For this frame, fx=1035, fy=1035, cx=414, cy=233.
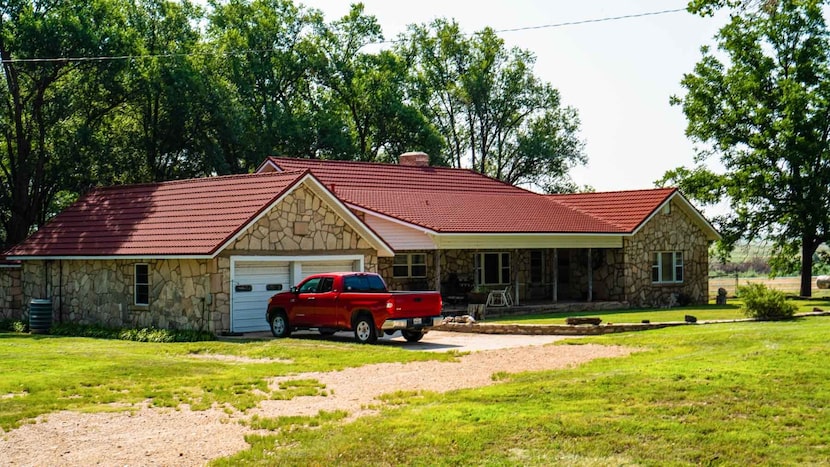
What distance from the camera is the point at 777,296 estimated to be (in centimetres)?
2766

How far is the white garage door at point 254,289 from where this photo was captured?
26.9 m

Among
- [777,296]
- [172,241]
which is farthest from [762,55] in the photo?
[172,241]

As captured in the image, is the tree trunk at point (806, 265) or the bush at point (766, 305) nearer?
the bush at point (766, 305)

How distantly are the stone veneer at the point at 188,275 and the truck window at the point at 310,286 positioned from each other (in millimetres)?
2142

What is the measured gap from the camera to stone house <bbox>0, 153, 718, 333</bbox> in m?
27.2

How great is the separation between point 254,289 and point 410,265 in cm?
992

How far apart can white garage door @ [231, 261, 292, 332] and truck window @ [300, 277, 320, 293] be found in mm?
2198

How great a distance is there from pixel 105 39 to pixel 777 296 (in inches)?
1091

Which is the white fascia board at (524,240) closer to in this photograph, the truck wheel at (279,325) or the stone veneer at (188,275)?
the stone veneer at (188,275)

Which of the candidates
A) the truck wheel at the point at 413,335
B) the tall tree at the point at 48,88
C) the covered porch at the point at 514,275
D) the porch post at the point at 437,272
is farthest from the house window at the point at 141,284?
the tall tree at the point at 48,88

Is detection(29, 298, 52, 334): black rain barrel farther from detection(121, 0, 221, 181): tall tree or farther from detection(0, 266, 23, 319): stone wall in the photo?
detection(121, 0, 221, 181): tall tree

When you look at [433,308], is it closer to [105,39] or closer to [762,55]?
[105,39]

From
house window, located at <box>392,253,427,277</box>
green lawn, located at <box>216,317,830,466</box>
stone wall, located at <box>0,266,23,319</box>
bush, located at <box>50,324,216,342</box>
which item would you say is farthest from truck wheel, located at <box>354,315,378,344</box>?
stone wall, located at <box>0,266,23,319</box>

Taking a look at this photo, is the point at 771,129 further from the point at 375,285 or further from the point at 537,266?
the point at 375,285
